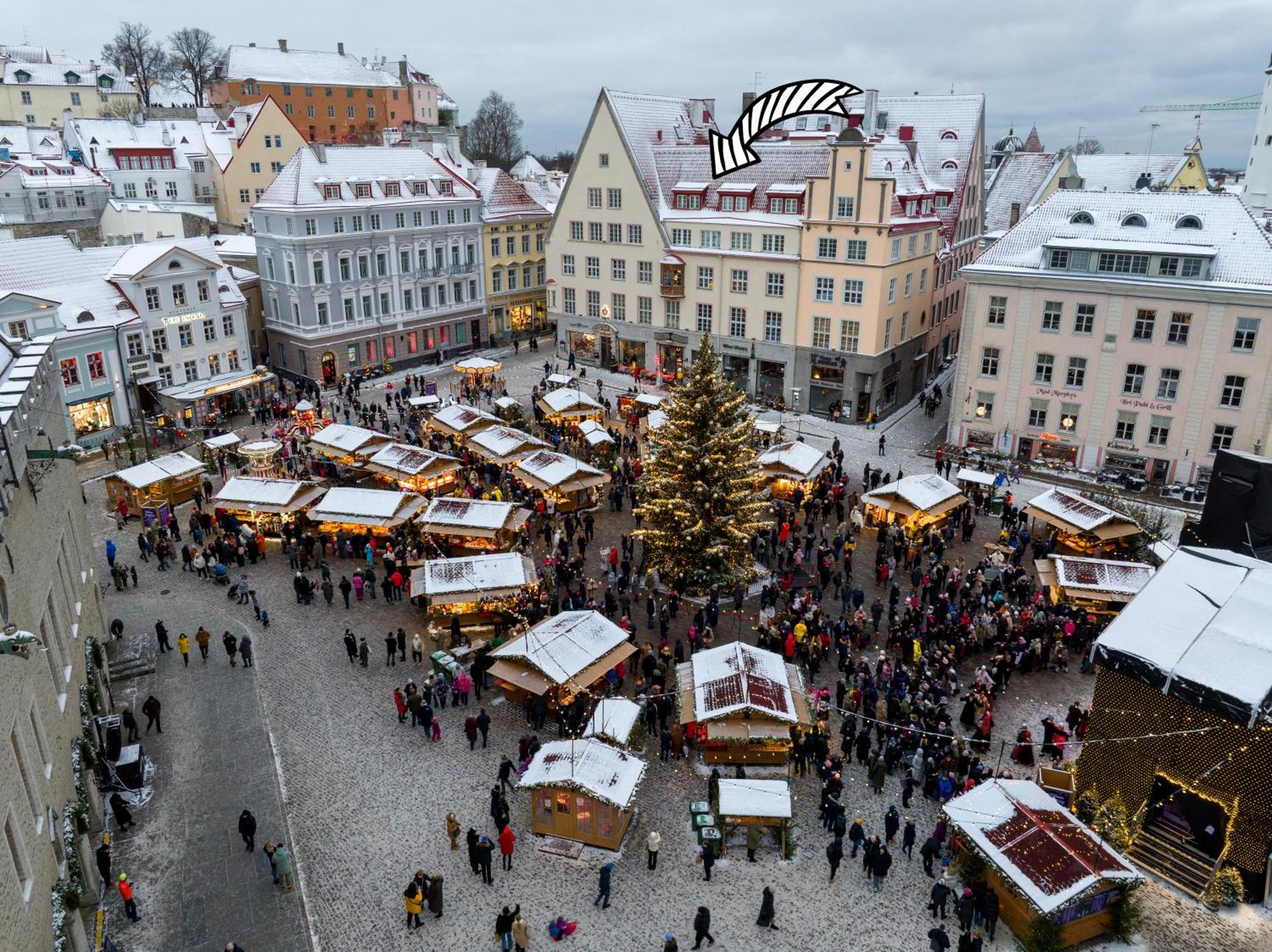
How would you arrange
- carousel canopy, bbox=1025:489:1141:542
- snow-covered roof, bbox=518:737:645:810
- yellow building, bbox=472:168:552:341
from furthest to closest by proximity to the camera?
yellow building, bbox=472:168:552:341
carousel canopy, bbox=1025:489:1141:542
snow-covered roof, bbox=518:737:645:810

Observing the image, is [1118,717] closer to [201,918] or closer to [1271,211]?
[201,918]

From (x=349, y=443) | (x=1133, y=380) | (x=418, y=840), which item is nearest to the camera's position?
(x=418, y=840)

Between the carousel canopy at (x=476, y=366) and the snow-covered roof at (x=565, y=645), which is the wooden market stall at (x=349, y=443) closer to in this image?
the carousel canopy at (x=476, y=366)

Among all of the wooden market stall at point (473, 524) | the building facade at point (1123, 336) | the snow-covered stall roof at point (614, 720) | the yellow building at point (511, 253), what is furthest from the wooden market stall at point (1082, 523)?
the yellow building at point (511, 253)

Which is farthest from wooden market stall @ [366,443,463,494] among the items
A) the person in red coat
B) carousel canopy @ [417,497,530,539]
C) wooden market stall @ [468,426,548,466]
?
the person in red coat

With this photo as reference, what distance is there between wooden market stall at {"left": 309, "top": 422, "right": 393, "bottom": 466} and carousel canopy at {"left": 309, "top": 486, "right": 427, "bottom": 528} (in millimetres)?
4008

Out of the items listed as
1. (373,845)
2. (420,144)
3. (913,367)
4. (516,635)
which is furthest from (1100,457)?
(420,144)

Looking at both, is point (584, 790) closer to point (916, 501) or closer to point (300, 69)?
point (916, 501)

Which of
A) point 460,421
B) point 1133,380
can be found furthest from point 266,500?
point 1133,380

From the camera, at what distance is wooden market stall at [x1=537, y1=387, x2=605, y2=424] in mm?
43062

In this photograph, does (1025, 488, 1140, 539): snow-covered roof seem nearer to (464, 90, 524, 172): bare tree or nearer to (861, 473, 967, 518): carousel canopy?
(861, 473, 967, 518): carousel canopy

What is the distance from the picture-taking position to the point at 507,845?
18.0 metres

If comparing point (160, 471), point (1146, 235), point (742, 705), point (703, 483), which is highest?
point (1146, 235)

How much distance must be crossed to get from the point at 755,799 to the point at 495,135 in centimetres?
10846
